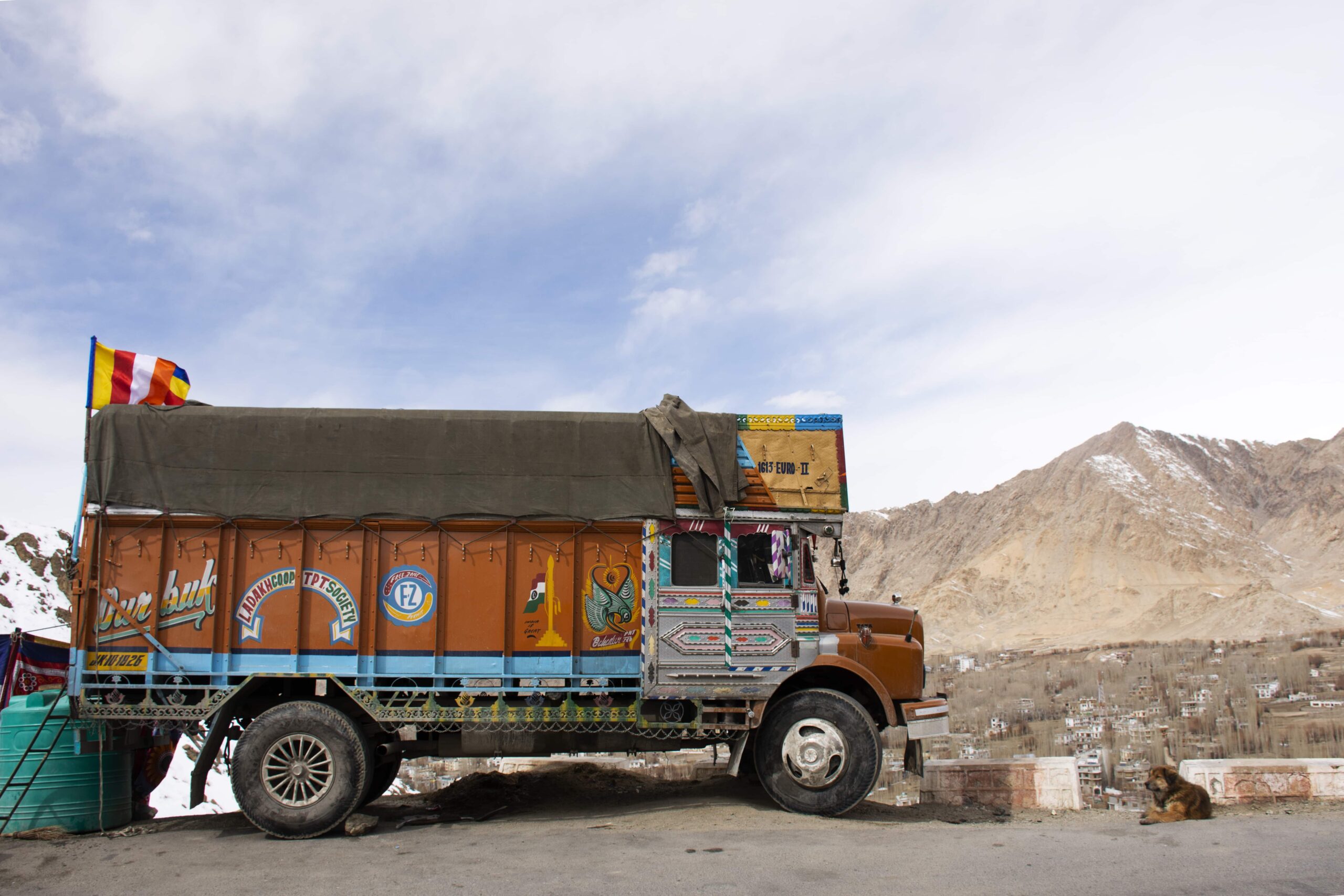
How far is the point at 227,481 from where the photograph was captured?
8805mm

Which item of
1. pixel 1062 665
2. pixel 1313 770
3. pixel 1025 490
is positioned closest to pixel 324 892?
pixel 1313 770

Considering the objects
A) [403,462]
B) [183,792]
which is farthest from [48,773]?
[183,792]

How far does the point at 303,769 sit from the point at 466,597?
6.89ft

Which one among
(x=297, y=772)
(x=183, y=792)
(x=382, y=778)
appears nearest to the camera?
(x=297, y=772)

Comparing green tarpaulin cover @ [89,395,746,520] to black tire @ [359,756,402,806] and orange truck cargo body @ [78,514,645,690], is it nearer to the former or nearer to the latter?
orange truck cargo body @ [78,514,645,690]

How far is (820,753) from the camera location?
8766mm

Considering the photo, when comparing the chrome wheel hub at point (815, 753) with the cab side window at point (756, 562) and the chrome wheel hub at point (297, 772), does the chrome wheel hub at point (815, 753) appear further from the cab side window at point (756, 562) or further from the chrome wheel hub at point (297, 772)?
the chrome wheel hub at point (297, 772)

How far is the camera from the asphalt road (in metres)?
6.46

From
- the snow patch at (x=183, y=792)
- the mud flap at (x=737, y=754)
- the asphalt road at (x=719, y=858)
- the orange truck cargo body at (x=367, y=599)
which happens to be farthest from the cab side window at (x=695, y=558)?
the snow patch at (x=183, y=792)

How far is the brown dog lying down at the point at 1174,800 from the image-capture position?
8570mm

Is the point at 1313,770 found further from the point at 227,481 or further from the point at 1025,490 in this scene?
the point at 1025,490

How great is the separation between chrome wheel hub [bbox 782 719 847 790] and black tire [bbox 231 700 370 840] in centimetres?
400

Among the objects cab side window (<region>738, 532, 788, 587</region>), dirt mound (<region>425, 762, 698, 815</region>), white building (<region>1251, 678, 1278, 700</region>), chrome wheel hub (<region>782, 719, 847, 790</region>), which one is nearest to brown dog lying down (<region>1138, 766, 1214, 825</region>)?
chrome wheel hub (<region>782, 719, 847, 790</region>)

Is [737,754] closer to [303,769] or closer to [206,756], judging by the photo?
[303,769]
